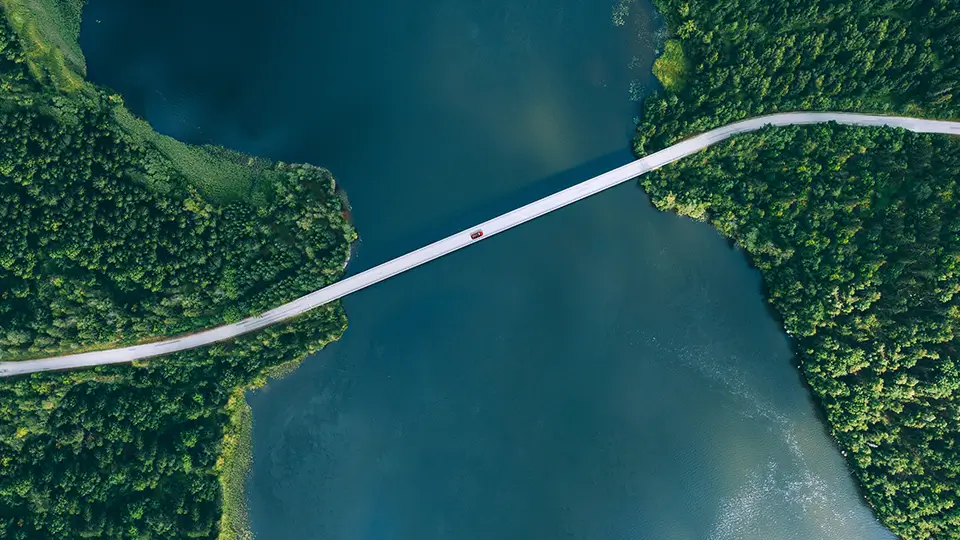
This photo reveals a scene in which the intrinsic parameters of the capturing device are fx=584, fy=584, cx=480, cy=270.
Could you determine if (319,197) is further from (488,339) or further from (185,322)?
(488,339)

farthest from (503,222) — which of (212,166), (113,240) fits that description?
(113,240)

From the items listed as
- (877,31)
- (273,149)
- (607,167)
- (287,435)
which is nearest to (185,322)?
(287,435)

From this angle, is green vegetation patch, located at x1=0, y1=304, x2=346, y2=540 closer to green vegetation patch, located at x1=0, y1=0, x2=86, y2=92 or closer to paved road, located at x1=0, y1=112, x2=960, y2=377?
paved road, located at x1=0, y1=112, x2=960, y2=377

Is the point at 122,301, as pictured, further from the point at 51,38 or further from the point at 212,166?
the point at 51,38

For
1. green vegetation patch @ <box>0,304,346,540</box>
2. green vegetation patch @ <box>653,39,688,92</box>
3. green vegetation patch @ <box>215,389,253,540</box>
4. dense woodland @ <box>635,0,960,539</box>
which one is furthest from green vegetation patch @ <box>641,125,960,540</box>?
green vegetation patch @ <box>215,389,253,540</box>

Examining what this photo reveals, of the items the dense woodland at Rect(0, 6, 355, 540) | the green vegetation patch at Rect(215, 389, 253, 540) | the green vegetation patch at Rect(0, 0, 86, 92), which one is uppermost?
the green vegetation patch at Rect(0, 0, 86, 92)

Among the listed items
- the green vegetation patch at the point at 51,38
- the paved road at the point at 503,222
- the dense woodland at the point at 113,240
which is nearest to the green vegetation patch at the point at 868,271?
the paved road at the point at 503,222
